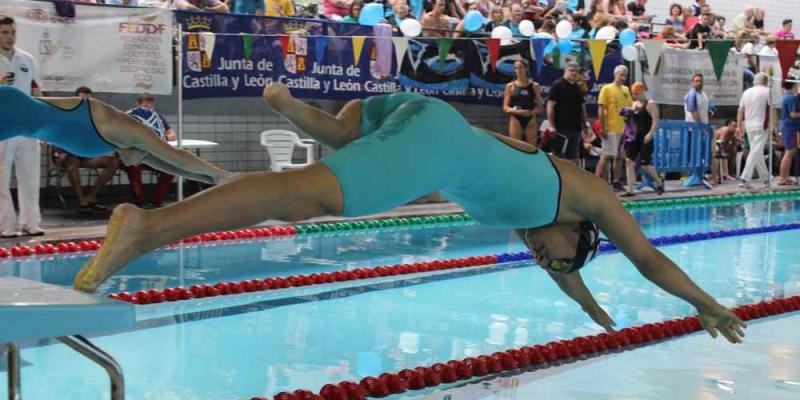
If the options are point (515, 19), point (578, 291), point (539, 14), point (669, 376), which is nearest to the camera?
point (578, 291)

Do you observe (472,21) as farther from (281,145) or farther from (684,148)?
(684,148)

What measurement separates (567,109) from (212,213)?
9.80 metres

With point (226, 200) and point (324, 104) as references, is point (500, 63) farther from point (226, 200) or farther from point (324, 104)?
point (226, 200)

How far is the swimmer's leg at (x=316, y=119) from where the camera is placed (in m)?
3.39

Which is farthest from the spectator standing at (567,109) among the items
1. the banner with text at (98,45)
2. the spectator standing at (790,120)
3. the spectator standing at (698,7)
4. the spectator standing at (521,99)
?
the spectator standing at (698,7)

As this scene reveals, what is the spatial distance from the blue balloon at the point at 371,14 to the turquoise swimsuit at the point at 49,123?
8.82m

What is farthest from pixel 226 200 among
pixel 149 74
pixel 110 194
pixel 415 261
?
pixel 110 194

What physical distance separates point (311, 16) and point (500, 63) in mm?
2618

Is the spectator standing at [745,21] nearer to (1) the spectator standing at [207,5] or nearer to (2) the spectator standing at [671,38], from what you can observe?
(2) the spectator standing at [671,38]

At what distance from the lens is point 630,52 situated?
14.6 m

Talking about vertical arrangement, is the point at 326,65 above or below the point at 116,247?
above

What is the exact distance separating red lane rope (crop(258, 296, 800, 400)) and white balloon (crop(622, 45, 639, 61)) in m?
8.86

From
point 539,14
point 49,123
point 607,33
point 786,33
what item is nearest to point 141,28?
point 49,123

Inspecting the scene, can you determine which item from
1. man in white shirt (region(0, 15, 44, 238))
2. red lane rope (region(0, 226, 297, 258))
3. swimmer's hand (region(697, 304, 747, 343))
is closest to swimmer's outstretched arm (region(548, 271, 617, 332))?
swimmer's hand (region(697, 304, 747, 343))
